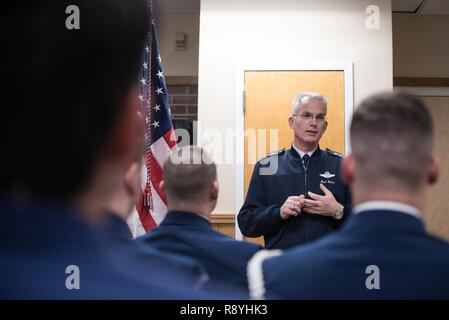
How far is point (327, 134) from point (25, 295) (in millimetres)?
2409

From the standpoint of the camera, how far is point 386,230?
0.66 metres

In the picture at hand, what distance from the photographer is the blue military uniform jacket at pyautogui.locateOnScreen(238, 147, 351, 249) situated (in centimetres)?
150

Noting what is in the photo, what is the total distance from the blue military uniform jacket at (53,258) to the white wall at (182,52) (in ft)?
10.5

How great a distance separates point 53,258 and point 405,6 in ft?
11.5

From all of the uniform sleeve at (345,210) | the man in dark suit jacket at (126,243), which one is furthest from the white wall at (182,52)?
the man in dark suit jacket at (126,243)

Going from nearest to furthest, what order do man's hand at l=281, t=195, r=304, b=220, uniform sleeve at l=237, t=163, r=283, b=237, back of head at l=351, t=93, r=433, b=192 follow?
back of head at l=351, t=93, r=433, b=192 < man's hand at l=281, t=195, r=304, b=220 < uniform sleeve at l=237, t=163, r=283, b=237

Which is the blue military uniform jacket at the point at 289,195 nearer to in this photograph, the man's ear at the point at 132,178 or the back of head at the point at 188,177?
the back of head at the point at 188,177

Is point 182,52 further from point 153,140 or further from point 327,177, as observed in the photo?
point 327,177

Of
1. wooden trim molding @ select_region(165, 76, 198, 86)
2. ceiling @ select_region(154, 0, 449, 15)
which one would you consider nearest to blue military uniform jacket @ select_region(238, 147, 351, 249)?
wooden trim molding @ select_region(165, 76, 198, 86)

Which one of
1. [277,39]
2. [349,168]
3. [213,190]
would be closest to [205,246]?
[213,190]

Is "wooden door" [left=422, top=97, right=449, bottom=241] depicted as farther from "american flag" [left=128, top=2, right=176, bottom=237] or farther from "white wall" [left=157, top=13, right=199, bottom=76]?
"american flag" [left=128, top=2, right=176, bottom=237]

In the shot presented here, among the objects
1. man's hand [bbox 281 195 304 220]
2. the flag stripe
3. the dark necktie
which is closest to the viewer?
man's hand [bbox 281 195 304 220]

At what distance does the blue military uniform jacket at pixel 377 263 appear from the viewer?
24.6 inches

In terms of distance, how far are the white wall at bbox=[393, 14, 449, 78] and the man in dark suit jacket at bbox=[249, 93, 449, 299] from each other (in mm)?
3095
